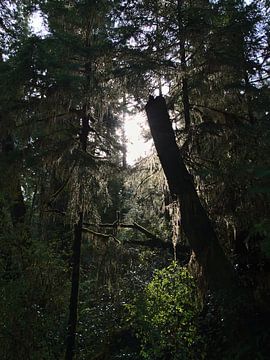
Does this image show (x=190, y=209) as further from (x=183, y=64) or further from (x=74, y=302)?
(x=183, y=64)

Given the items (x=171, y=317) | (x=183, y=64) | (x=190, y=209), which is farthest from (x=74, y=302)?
(x=183, y=64)

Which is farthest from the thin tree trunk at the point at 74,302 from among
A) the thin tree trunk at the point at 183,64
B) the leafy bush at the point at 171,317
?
the thin tree trunk at the point at 183,64

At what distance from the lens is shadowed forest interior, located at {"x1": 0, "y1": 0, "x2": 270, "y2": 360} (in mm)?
6902

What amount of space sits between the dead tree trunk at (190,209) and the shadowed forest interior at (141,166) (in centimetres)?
2

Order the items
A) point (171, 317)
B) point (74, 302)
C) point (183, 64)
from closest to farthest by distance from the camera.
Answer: point (171, 317)
point (74, 302)
point (183, 64)

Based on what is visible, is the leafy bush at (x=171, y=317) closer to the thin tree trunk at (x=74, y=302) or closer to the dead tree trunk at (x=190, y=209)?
the dead tree trunk at (x=190, y=209)

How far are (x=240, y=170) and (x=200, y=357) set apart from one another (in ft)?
11.5

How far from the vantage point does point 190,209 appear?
6.90m

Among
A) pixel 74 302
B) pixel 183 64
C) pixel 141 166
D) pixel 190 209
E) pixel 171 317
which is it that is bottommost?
pixel 171 317

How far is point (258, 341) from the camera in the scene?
539cm

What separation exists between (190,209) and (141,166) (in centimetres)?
211

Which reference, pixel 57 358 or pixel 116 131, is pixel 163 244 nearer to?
pixel 116 131

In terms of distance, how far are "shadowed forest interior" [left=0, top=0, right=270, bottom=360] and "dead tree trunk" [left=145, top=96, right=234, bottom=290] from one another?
2cm

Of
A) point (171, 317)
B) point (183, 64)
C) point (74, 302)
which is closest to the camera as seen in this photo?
point (171, 317)
